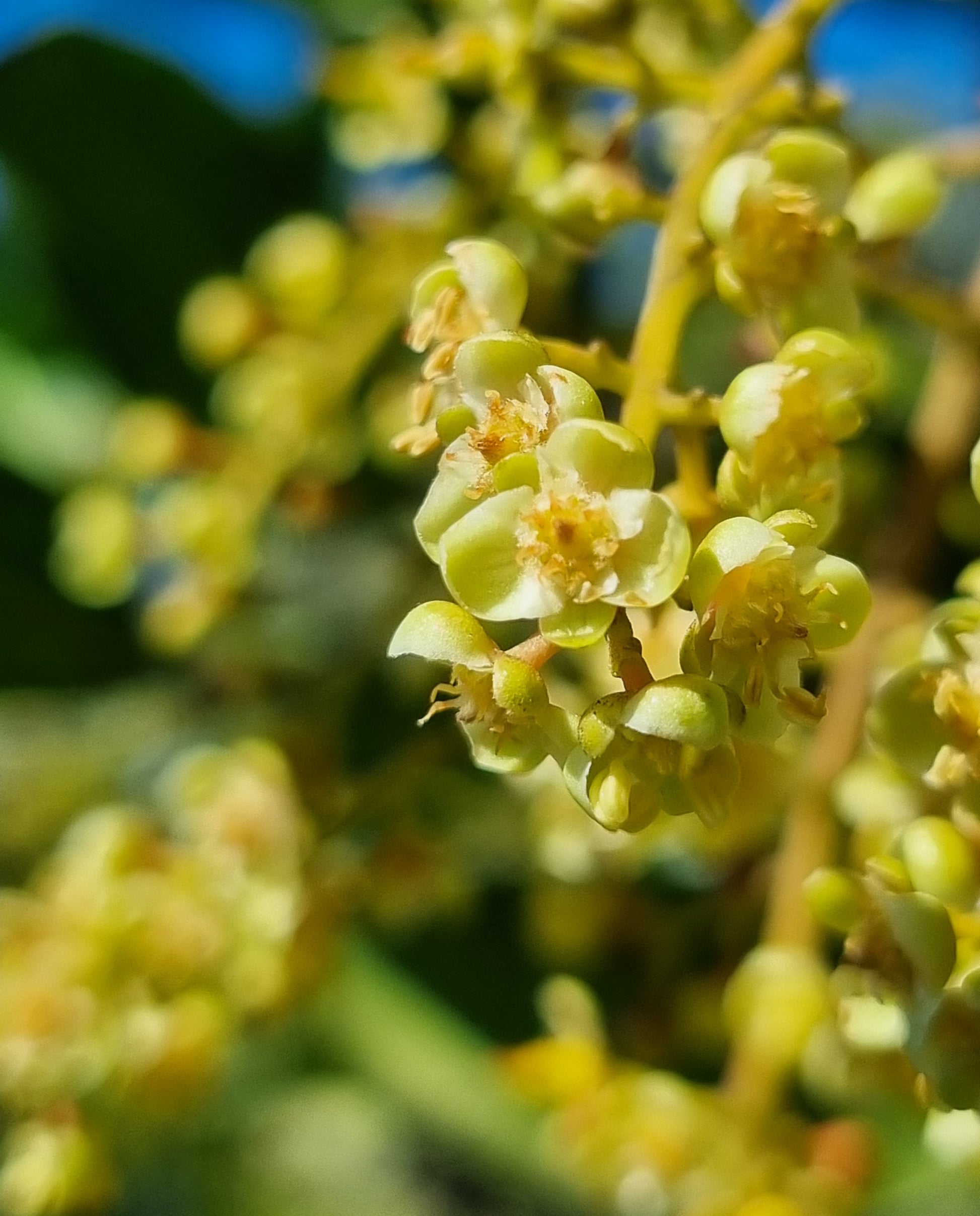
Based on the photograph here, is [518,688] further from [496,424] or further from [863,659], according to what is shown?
[863,659]

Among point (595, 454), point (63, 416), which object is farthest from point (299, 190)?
point (595, 454)

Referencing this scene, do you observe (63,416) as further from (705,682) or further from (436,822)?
(705,682)

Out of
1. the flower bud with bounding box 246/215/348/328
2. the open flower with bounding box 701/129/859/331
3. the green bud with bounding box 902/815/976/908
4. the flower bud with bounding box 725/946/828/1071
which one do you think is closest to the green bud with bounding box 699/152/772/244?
the open flower with bounding box 701/129/859/331

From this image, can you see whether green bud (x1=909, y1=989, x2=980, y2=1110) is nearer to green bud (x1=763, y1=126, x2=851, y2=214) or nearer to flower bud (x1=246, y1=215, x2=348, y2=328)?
green bud (x1=763, y1=126, x2=851, y2=214)

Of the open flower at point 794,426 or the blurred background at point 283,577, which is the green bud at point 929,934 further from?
the blurred background at point 283,577

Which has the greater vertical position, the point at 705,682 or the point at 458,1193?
the point at 705,682

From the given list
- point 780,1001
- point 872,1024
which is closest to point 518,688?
point 872,1024
